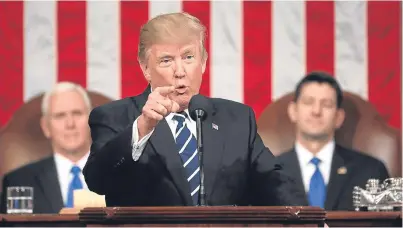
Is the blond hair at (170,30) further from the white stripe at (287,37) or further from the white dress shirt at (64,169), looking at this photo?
the white stripe at (287,37)

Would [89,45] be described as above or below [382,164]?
above

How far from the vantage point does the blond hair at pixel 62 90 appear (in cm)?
618

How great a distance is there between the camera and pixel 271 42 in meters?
6.30

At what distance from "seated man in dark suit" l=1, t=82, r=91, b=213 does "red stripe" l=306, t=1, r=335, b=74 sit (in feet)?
4.75

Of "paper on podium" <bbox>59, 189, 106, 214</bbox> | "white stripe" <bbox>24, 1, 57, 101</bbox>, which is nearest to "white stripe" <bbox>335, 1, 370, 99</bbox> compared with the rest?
"white stripe" <bbox>24, 1, 57, 101</bbox>

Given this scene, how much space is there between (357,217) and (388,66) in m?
1.97

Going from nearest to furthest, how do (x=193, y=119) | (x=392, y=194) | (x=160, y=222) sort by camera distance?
(x=160, y=222), (x=193, y=119), (x=392, y=194)

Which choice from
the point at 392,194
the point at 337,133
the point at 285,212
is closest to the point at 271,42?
the point at 337,133

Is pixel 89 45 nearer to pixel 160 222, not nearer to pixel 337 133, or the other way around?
pixel 337 133

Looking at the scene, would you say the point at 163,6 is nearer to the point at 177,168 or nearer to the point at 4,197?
the point at 4,197

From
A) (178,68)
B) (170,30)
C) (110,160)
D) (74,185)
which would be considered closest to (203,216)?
(110,160)

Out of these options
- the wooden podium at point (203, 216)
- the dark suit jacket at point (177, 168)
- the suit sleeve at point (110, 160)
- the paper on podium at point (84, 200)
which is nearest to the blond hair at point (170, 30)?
the dark suit jacket at point (177, 168)

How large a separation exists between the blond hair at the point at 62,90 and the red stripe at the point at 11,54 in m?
0.15

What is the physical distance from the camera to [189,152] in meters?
3.24
